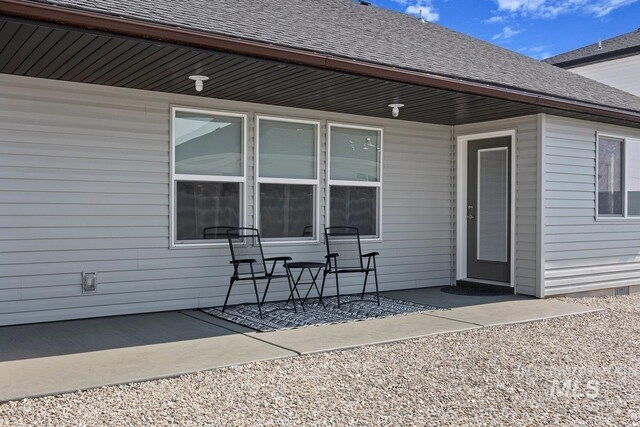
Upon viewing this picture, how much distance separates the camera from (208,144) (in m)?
6.04

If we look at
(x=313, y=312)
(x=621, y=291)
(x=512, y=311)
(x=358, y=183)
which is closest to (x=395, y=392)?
(x=313, y=312)

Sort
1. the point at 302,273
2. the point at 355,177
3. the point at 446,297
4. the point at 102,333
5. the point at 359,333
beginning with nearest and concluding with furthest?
the point at 102,333
the point at 359,333
the point at 302,273
the point at 446,297
the point at 355,177

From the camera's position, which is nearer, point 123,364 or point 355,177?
point 123,364

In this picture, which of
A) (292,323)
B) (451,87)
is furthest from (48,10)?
(451,87)

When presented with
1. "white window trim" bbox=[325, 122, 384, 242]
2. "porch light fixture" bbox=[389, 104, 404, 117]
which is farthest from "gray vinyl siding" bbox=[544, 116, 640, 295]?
"white window trim" bbox=[325, 122, 384, 242]

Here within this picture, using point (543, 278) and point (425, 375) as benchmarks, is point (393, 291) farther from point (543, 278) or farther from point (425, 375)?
point (425, 375)

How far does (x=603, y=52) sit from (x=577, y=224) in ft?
26.8

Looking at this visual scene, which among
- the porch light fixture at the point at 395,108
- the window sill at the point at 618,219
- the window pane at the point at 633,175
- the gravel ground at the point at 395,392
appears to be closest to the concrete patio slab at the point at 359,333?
the gravel ground at the point at 395,392

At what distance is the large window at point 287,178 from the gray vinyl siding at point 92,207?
145mm

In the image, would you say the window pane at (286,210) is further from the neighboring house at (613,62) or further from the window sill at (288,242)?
the neighboring house at (613,62)

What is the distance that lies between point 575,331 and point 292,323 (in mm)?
2520

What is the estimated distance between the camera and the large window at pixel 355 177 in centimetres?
695

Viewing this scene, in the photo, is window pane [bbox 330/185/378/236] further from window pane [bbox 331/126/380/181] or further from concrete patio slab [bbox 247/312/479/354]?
concrete patio slab [bbox 247/312/479/354]

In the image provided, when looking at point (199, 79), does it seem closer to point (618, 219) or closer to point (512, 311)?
point (512, 311)
